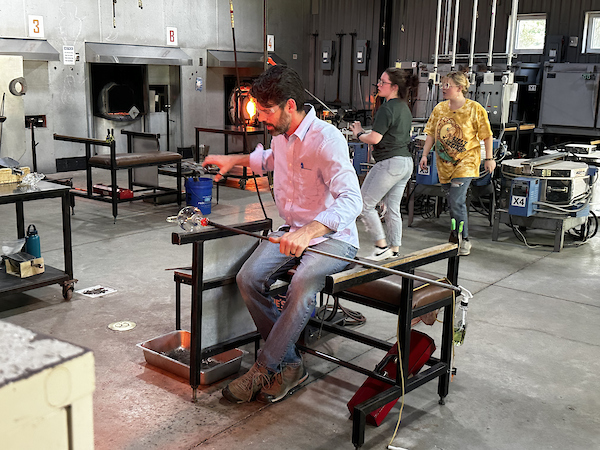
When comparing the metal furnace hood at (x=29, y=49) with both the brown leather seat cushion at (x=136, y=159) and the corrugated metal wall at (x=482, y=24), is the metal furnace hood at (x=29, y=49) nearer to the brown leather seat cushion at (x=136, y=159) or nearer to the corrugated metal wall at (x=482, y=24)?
the brown leather seat cushion at (x=136, y=159)

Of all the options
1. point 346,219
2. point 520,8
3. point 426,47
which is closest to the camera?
point 346,219

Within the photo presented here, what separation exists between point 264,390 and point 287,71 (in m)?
1.49

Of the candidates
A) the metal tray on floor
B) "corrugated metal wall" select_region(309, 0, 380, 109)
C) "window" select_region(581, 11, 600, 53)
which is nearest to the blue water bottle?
the metal tray on floor

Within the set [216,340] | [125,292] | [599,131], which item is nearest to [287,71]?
[216,340]

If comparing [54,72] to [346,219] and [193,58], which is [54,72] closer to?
[193,58]

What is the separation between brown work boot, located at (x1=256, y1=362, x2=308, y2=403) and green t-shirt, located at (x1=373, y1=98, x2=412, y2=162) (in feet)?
7.90

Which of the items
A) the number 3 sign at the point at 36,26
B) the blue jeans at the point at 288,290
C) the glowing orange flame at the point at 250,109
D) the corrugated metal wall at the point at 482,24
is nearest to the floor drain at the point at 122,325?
the blue jeans at the point at 288,290

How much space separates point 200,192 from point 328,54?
755 centimetres

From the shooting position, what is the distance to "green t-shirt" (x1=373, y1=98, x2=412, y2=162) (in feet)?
16.4

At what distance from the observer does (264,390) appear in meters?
3.00

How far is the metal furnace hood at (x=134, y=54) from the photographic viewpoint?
992cm

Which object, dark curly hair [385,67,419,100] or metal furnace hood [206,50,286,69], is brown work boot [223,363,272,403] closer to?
dark curly hair [385,67,419,100]

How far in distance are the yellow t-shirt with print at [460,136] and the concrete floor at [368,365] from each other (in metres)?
0.82

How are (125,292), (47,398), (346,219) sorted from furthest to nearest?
(125,292) → (346,219) → (47,398)
